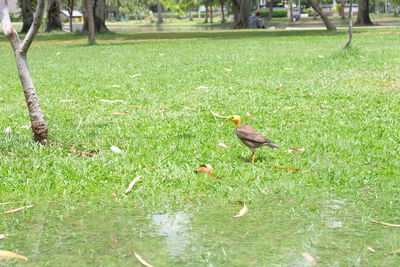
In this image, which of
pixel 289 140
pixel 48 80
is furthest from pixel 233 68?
pixel 289 140

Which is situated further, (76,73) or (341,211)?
(76,73)

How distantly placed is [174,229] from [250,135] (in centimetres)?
158

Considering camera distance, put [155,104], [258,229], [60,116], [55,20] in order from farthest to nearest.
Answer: [55,20], [155,104], [60,116], [258,229]

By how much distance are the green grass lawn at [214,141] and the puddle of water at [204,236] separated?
0.05 meters

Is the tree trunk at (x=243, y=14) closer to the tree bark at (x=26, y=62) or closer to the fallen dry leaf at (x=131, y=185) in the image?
the tree bark at (x=26, y=62)

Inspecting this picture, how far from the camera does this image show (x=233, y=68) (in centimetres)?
1230

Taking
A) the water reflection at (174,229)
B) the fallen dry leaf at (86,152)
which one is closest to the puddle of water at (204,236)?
the water reflection at (174,229)

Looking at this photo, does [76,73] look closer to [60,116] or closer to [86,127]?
[60,116]

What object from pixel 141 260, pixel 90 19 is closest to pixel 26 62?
pixel 141 260

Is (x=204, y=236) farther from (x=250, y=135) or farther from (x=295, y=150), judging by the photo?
(x=295, y=150)

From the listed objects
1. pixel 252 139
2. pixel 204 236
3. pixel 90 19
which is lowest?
pixel 204 236

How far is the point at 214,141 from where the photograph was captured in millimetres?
6164

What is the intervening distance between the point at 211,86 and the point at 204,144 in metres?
3.84

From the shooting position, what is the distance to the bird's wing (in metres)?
5.33
